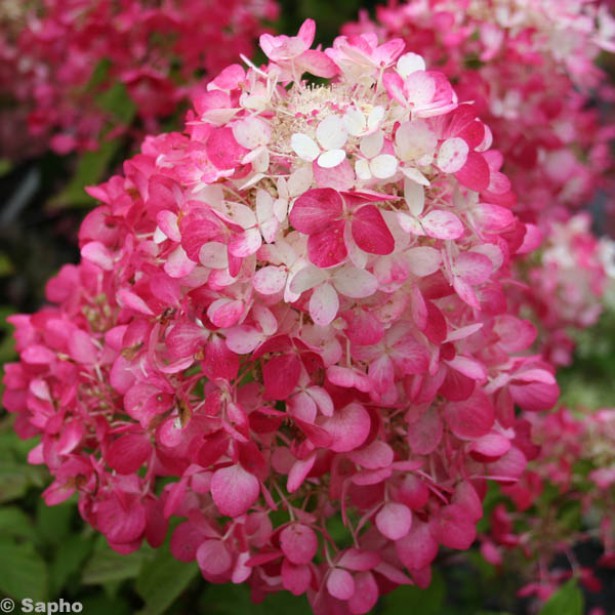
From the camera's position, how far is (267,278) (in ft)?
1.90

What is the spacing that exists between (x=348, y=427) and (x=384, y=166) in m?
0.21

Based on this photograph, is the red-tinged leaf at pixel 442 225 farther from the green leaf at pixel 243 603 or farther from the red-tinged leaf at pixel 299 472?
the green leaf at pixel 243 603

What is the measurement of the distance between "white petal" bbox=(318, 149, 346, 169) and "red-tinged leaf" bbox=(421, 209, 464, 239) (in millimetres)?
85

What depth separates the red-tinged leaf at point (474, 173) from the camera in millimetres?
619

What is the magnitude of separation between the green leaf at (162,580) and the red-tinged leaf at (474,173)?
477mm

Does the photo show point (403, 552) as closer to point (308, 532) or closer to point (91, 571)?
point (308, 532)

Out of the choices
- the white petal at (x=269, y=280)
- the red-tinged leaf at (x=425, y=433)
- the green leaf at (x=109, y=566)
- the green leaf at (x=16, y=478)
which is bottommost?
the green leaf at (x=109, y=566)

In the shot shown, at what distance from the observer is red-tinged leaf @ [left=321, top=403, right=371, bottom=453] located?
60 centimetres

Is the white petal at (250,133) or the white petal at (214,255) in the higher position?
the white petal at (250,133)

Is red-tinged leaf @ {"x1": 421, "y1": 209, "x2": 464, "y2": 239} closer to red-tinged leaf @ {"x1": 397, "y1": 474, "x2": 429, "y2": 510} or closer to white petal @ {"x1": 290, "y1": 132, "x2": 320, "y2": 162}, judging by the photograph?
white petal @ {"x1": 290, "y1": 132, "x2": 320, "y2": 162}

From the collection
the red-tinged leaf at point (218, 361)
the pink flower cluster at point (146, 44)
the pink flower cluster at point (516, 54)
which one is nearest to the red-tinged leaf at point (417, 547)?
the red-tinged leaf at point (218, 361)

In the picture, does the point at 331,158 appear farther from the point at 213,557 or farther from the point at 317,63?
the point at 213,557

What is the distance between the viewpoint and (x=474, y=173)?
0.62 meters

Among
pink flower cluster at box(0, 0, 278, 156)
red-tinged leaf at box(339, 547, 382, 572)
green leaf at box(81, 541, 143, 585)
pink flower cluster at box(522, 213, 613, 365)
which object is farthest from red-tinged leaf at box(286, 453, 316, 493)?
pink flower cluster at box(522, 213, 613, 365)
